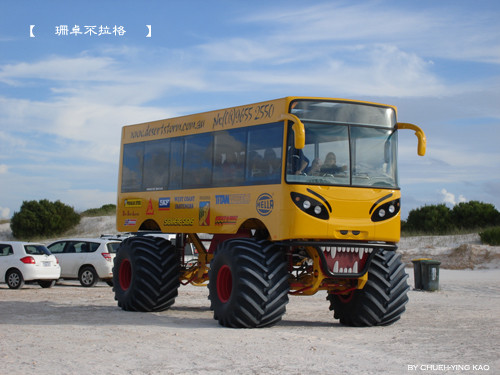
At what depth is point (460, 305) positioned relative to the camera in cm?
1995

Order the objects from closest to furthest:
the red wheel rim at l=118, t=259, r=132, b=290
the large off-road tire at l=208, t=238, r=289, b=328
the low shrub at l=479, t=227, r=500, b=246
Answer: the large off-road tire at l=208, t=238, r=289, b=328 → the red wheel rim at l=118, t=259, r=132, b=290 → the low shrub at l=479, t=227, r=500, b=246

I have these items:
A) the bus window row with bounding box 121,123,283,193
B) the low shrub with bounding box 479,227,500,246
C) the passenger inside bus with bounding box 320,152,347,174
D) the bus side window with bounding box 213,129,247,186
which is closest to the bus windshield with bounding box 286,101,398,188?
the passenger inside bus with bounding box 320,152,347,174

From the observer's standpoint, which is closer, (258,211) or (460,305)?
(258,211)

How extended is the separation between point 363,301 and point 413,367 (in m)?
4.84

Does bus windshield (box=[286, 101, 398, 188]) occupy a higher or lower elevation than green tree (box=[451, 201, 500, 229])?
lower

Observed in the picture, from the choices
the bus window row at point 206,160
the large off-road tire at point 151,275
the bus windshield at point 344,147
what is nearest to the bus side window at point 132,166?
the bus window row at point 206,160

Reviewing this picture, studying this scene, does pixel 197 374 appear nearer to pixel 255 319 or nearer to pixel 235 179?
pixel 255 319

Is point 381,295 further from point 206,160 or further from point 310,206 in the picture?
point 206,160

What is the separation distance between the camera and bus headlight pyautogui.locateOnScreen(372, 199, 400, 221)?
14078 millimetres

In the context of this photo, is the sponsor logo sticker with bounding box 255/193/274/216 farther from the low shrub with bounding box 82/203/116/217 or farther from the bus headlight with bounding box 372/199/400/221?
the low shrub with bounding box 82/203/116/217

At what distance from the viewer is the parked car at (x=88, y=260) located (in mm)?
26492

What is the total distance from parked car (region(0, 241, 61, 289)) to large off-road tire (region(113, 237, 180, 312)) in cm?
832

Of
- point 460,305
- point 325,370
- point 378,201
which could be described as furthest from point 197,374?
point 460,305

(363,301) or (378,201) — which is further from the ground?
(378,201)
